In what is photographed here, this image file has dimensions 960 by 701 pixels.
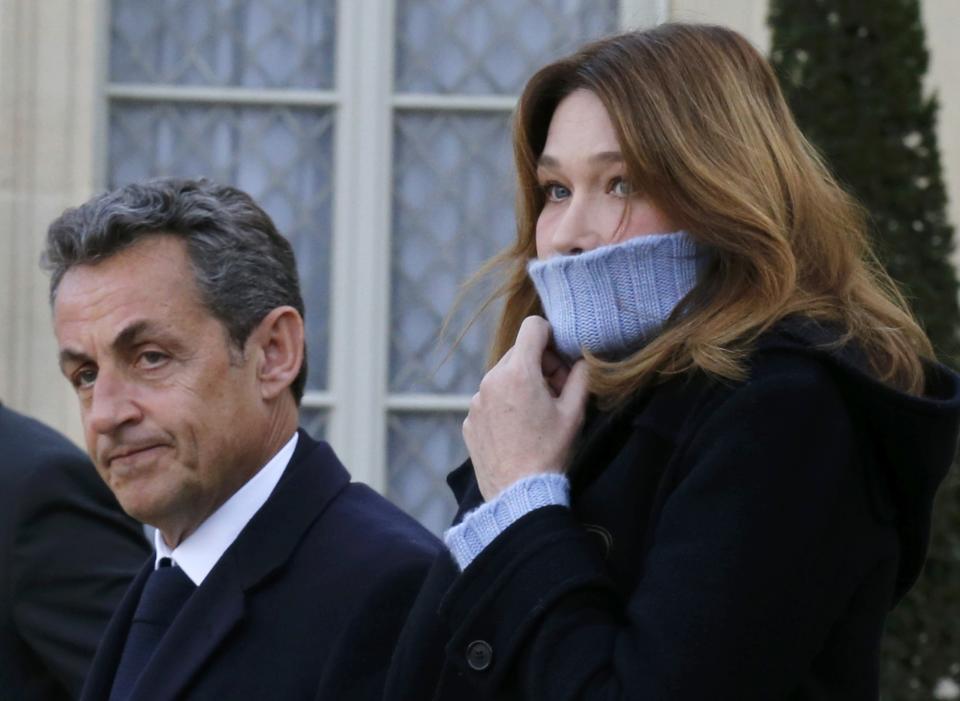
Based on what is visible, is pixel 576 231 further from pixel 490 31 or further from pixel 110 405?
pixel 490 31

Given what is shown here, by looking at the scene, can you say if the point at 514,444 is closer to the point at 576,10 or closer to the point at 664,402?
the point at 664,402

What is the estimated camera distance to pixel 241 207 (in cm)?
301

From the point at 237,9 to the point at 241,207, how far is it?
3.99m

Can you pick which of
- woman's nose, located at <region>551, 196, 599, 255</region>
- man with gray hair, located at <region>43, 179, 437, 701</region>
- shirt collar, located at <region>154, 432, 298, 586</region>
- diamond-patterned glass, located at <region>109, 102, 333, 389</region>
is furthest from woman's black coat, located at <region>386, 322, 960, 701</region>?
diamond-patterned glass, located at <region>109, 102, 333, 389</region>

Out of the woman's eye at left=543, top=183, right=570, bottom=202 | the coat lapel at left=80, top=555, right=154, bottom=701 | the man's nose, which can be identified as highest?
the woman's eye at left=543, top=183, right=570, bottom=202

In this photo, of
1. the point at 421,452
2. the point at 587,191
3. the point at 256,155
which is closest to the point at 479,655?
the point at 587,191

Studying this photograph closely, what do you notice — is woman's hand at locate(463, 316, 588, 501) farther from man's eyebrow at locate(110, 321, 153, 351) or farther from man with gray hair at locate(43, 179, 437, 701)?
man's eyebrow at locate(110, 321, 153, 351)

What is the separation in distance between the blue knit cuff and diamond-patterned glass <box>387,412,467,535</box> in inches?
177

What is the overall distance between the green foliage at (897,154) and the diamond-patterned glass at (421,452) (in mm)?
1840

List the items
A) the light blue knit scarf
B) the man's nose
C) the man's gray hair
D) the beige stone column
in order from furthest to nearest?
the beige stone column, the man's gray hair, the man's nose, the light blue knit scarf

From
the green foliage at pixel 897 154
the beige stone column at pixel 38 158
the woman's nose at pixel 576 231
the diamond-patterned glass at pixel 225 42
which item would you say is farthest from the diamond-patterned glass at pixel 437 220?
the woman's nose at pixel 576 231

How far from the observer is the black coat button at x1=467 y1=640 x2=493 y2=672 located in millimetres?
2186

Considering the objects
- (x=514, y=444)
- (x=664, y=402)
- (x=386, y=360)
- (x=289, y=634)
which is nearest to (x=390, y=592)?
(x=289, y=634)

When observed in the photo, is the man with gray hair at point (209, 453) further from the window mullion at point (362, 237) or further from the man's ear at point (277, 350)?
the window mullion at point (362, 237)
